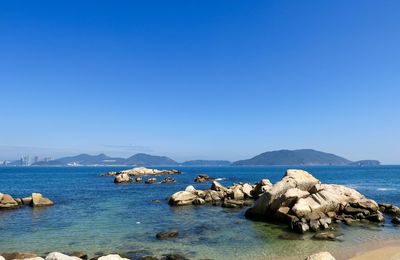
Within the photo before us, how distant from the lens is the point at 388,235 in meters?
25.4

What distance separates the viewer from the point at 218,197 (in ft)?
153

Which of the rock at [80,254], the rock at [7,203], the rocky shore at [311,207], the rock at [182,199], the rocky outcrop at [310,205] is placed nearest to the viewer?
the rock at [80,254]

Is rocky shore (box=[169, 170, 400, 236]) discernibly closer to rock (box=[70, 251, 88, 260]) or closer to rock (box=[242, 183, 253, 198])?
rock (box=[242, 183, 253, 198])

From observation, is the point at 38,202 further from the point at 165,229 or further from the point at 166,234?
the point at 166,234

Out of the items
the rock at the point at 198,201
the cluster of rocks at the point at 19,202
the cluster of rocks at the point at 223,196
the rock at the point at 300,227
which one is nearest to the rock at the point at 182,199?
the cluster of rocks at the point at 223,196

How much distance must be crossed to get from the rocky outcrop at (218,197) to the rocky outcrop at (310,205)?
26.9 feet

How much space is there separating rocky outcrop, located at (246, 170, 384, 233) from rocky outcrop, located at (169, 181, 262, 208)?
8.20 m

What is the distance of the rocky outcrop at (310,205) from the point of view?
29328 millimetres

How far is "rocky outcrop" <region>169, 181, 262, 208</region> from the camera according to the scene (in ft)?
138

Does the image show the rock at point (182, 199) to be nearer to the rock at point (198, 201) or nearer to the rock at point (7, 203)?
the rock at point (198, 201)

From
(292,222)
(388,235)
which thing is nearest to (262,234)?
(292,222)

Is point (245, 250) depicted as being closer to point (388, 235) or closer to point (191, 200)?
point (388, 235)

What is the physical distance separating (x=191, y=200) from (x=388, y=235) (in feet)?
80.1

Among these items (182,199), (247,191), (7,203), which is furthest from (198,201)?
(7,203)
